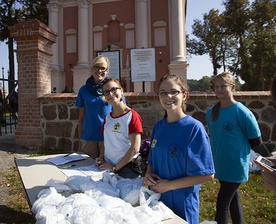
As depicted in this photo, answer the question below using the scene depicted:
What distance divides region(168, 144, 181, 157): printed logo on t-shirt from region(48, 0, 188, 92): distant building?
735 inches

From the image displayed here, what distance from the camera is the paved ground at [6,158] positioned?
314 cm

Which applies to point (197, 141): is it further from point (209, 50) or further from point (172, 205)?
point (209, 50)

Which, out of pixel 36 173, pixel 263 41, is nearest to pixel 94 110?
pixel 36 173

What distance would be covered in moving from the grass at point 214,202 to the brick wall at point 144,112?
1346 millimetres

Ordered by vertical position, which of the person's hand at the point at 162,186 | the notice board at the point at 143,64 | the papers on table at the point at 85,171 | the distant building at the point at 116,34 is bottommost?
the papers on table at the point at 85,171

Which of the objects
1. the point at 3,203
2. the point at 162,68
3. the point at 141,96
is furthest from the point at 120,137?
the point at 162,68

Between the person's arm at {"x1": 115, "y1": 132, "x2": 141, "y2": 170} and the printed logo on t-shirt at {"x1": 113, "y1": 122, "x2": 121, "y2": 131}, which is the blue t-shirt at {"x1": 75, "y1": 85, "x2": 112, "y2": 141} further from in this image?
the person's arm at {"x1": 115, "y1": 132, "x2": 141, "y2": 170}

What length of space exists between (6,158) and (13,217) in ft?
7.48

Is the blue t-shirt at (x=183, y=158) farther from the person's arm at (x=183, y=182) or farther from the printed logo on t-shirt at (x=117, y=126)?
the printed logo on t-shirt at (x=117, y=126)

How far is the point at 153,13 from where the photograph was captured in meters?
21.9

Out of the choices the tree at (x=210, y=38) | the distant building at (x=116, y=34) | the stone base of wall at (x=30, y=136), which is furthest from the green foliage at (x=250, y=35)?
the stone base of wall at (x=30, y=136)

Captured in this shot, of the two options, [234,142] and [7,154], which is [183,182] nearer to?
[234,142]

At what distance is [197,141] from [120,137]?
2.89ft

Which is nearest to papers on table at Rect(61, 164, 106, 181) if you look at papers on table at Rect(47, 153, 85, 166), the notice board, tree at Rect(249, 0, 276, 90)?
papers on table at Rect(47, 153, 85, 166)
